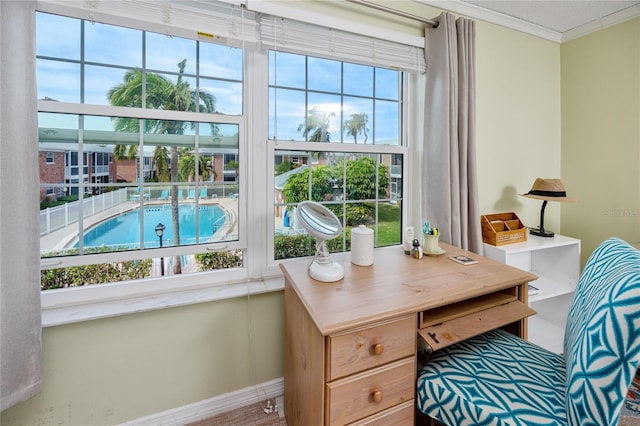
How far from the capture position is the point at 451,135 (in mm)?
1745

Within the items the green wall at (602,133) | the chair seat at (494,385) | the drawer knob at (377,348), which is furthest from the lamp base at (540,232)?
the drawer knob at (377,348)

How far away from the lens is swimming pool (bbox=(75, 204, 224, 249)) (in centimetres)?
134

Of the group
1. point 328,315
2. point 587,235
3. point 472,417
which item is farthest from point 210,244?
point 587,235

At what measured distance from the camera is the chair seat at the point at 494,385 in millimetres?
877

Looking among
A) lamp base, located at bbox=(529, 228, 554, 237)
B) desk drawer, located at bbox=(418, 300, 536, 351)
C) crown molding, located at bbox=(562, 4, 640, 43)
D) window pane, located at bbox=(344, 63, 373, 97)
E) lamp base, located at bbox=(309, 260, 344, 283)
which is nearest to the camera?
desk drawer, located at bbox=(418, 300, 536, 351)

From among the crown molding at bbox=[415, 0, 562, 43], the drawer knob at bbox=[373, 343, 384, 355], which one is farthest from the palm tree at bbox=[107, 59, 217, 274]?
the crown molding at bbox=[415, 0, 562, 43]

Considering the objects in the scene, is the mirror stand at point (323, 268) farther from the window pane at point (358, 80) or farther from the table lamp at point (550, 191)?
the table lamp at point (550, 191)

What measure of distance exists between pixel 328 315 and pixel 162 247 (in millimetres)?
957

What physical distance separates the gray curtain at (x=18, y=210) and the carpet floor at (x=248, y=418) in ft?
2.44

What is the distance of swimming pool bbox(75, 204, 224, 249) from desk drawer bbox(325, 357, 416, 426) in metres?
0.99

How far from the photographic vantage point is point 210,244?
58.8 inches

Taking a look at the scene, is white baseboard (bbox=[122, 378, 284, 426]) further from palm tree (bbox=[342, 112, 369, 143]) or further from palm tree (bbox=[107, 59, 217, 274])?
palm tree (bbox=[342, 112, 369, 143])

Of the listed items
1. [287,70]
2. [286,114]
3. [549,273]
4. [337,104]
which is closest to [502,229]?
[549,273]

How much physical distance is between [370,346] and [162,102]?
1.40 m
